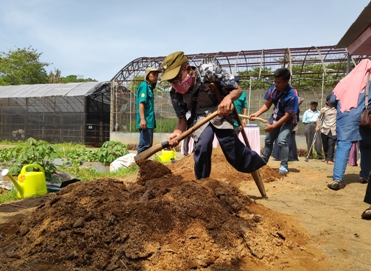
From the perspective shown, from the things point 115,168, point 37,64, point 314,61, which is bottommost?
point 115,168

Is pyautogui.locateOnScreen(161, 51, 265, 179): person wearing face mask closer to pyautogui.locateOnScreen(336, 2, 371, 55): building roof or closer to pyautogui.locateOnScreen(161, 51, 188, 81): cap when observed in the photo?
pyautogui.locateOnScreen(161, 51, 188, 81): cap

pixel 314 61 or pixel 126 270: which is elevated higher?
pixel 314 61

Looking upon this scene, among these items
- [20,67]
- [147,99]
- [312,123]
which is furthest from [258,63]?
[20,67]

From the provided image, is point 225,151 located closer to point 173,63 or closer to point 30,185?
point 173,63

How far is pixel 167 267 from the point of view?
5.78 ft

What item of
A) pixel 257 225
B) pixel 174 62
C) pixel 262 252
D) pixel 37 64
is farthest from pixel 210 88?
pixel 37 64

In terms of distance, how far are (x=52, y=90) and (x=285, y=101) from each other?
16976 millimetres

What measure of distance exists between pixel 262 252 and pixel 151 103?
377cm

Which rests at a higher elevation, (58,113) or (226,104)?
(58,113)

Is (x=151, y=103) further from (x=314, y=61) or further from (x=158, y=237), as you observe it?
(x=314, y=61)

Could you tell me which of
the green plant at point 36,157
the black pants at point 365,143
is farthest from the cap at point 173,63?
the green plant at point 36,157

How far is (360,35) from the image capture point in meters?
7.39

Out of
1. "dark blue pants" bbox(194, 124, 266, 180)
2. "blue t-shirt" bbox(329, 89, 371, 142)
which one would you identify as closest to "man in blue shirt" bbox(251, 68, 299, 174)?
"blue t-shirt" bbox(329, 89, 371, 142)

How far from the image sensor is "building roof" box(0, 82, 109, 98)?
18.4 m
